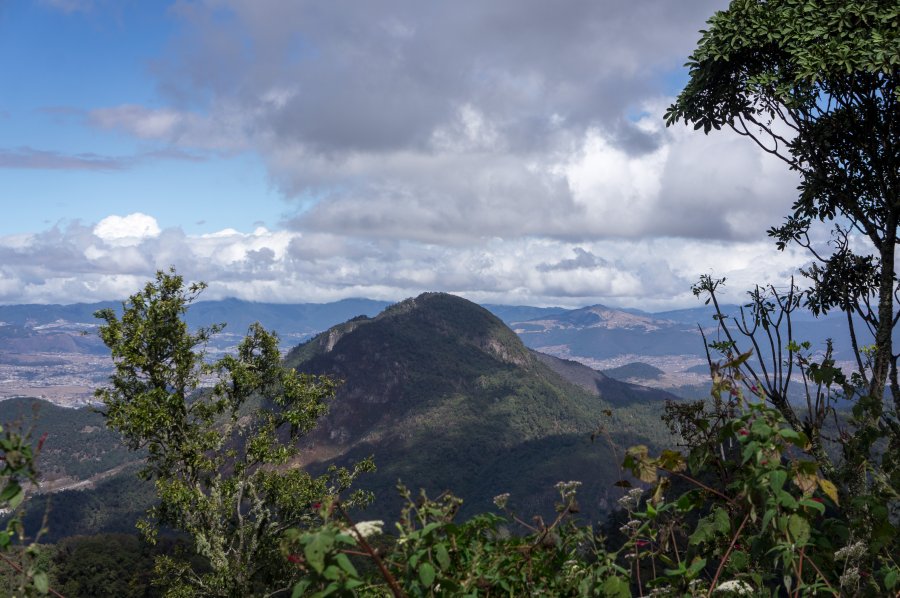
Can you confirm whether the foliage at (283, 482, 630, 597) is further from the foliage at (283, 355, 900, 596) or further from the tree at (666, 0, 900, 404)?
the tree at (666, 0, 900, 404)

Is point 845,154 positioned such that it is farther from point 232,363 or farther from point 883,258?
point 232,363

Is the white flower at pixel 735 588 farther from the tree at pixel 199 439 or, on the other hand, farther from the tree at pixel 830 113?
the tree at pixel 199 439

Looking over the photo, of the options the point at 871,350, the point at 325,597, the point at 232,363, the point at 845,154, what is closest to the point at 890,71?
the point at 845,154

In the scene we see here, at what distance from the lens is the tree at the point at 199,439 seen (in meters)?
20.6

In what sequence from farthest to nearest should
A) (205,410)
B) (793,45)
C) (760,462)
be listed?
(205,410) → (793,45) → (760,462)

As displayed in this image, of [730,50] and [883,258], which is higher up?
[730,50]

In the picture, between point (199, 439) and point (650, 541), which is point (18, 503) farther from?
point (199, 439)

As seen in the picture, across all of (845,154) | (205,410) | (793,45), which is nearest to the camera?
(793,45)

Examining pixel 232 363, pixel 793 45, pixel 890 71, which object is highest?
pixel 793 45

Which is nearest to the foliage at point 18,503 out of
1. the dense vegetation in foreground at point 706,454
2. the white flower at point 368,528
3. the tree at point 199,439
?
the dense vegetation in foreground at point 706,454

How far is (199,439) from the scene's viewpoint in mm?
21859

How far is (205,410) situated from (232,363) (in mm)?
1984

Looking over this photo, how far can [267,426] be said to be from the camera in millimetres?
23875

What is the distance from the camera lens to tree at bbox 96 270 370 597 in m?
20.6
